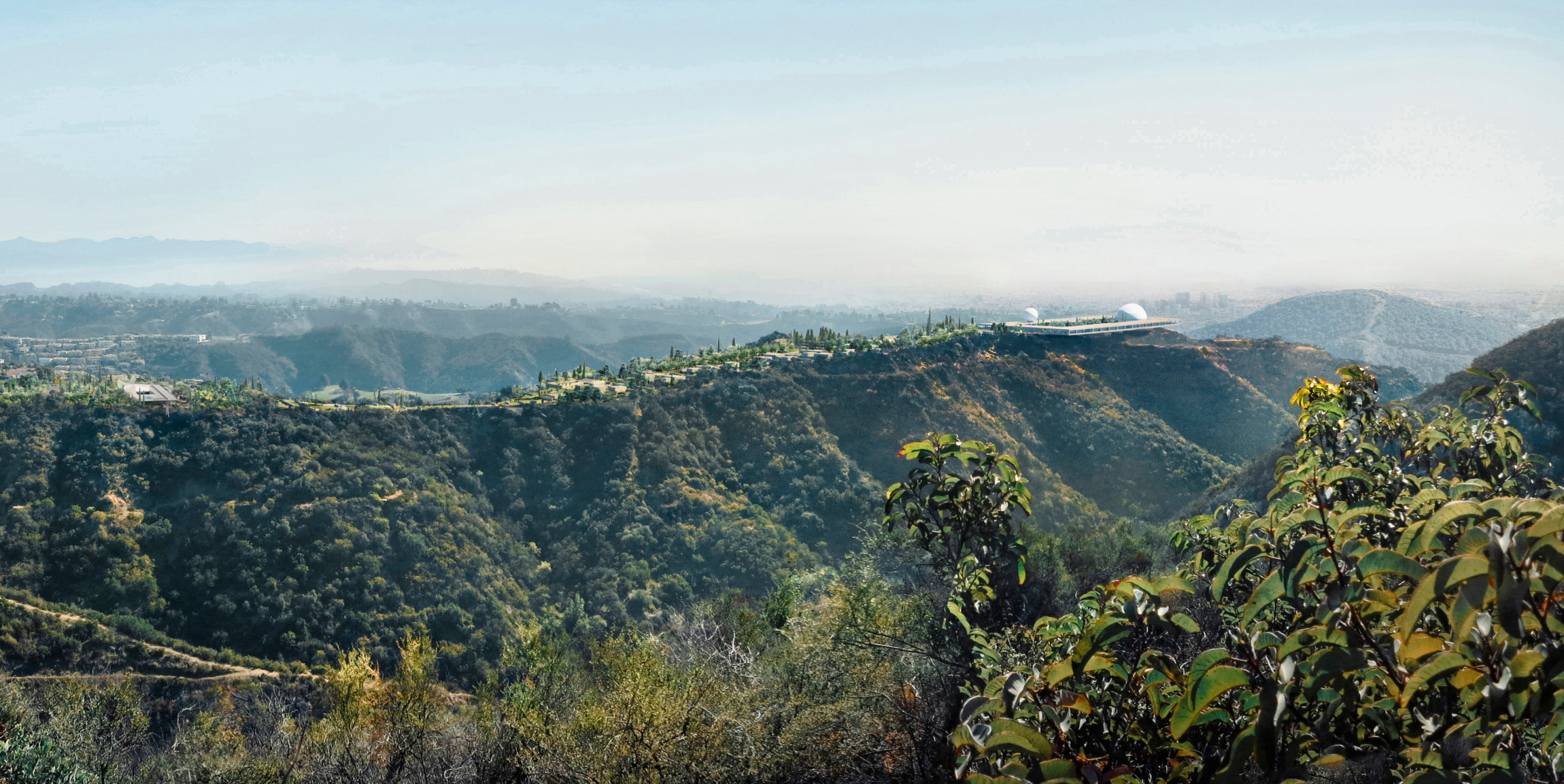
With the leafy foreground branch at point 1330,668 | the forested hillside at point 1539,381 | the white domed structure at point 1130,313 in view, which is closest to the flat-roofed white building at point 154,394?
the leafy foreground branch at point 1330,668

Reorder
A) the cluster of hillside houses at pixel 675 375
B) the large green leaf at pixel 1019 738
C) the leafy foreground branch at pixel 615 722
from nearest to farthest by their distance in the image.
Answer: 1. the large green leaf at pixel 1019 738
2. the leafy foreground branch at pixel 615 722
3. the cluster of hillside houses at pixel 675 375

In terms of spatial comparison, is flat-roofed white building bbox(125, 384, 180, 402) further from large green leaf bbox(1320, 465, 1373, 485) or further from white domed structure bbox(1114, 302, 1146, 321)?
white domed structure bbox(1114, 302, 1146, 321)

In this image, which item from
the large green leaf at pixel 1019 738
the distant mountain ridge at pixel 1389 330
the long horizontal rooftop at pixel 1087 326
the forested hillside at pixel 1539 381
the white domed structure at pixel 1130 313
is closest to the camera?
the large green leaf at pixel 1019 738

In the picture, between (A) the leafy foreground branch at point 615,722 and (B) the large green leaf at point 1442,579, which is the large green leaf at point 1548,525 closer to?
(B) the large green leaf at point 1442,579

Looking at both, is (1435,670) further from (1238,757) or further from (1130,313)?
(1130,313)

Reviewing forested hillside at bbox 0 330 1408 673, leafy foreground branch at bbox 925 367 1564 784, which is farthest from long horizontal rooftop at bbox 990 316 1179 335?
leafy foreground branch at bbox 925 367 1564 784

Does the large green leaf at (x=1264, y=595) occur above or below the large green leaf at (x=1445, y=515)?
below

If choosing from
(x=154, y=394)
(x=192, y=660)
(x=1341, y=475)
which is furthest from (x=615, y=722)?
(x=154, y=394)
